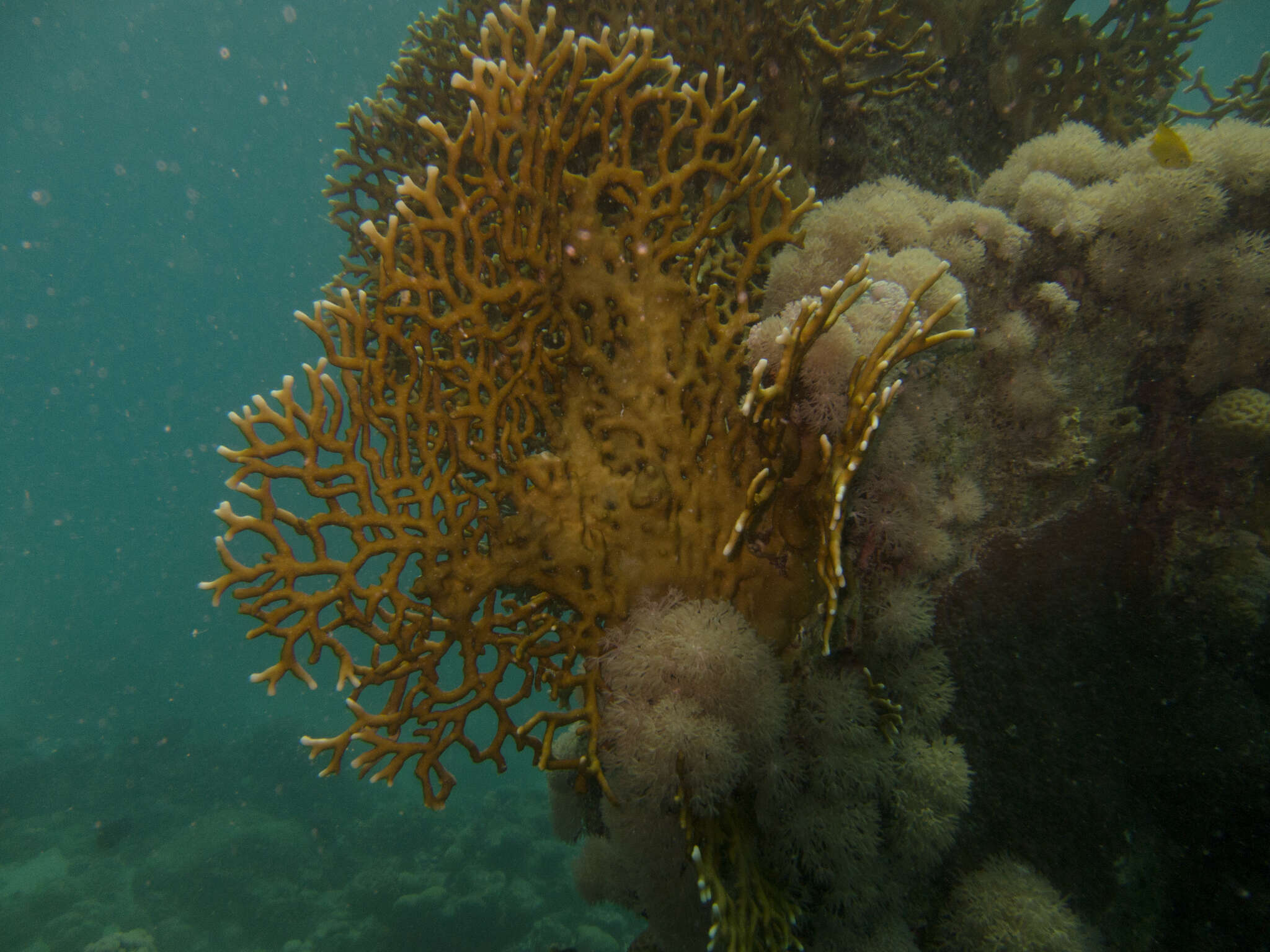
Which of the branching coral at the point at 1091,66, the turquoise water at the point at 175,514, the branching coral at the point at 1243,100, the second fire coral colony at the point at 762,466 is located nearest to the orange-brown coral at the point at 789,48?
the second fire coral colony at the point at 762,466

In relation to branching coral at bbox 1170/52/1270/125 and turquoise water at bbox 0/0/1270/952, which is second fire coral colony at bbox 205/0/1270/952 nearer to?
branching coral at bbox 1170/52/1270/125

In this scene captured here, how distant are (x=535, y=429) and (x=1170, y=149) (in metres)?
3.63

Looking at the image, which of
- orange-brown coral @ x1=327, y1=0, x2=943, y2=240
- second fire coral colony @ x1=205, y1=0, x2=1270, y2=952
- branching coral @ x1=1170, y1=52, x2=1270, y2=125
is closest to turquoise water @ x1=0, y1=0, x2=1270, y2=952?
second fire coral colony @ x1=205, y1=0, x2=1270, y2=952

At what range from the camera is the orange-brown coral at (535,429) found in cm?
272

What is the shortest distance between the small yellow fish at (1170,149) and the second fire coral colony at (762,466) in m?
0.02

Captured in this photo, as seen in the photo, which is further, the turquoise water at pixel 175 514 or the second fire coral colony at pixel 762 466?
the turquoise water at pixel 175 514

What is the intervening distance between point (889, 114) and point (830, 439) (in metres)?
3.19

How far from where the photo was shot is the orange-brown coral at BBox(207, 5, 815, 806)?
272 centimetres

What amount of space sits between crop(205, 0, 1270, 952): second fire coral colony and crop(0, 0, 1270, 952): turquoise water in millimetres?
14090

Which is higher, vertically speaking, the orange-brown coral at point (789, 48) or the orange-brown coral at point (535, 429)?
the orange-brown coral at point (789, 48)

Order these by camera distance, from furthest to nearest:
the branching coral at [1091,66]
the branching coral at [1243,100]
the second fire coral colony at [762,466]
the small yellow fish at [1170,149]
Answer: the branching coral at [1243,100] → the branching coral at [1091,66] → the small yellow fish at [1170,149] → the second fire coral colony at [762,466]

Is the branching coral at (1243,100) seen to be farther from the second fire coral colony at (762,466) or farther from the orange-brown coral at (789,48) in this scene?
the second fire coral colony at (762,466)

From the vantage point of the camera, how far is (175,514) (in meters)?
78.1

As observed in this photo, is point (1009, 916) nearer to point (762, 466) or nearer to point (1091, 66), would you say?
point (762, 466)
